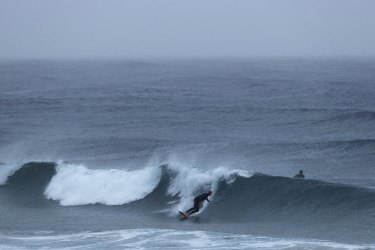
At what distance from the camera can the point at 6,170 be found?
3148 centimetres

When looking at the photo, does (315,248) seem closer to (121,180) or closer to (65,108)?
(121,180)

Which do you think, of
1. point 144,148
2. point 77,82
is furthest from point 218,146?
point 77,82

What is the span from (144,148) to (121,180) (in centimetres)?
868

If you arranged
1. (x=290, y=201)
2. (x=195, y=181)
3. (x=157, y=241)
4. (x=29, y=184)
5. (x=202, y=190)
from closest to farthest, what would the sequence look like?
(x=157, y=241) < (x=290, y=201) < (x=202, y=190) < (x=195, y=181) < (x=29, y=184)

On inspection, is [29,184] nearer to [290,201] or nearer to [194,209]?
[194,209]

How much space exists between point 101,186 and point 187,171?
384cm

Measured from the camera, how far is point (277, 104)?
5431cm

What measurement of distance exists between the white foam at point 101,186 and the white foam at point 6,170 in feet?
9.32

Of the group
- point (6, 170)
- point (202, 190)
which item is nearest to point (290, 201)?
point (202, 190)

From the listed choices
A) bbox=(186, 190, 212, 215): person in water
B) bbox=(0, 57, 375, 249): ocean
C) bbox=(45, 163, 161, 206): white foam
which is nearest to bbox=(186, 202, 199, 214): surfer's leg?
bbox=(186, 190, 212, 215): person in water

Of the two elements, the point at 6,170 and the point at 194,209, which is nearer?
the point at 194,209

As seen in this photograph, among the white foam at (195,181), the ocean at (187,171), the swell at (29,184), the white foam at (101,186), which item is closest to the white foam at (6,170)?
the ocean at (187,171)

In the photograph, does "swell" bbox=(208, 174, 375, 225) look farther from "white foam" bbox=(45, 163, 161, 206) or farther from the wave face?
"white foam" bbox=(45, 163, 161, 206)

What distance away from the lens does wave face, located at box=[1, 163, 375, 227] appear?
22656mm
